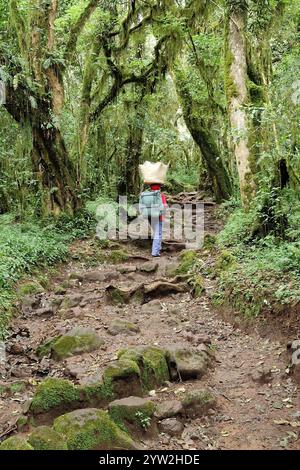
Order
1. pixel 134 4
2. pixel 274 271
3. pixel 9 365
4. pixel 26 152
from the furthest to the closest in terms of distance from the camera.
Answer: pixel 134 4
pixel 26 152
pixel 274 271
pixel 9 365

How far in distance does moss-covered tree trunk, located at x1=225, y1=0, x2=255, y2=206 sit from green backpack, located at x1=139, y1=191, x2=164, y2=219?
1.93 meters

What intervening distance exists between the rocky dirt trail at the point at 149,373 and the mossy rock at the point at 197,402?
0.04ft

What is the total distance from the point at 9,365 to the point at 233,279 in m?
3.68

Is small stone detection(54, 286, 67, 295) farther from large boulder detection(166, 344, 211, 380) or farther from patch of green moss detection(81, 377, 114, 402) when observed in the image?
patch of green moss detection(81, 377, 114, 402)

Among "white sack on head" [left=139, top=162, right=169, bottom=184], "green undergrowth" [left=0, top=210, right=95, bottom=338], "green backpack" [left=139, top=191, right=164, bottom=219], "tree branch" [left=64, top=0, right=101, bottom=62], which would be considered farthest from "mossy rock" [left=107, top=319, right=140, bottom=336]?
"tree branch" [left=64, top=0, right=101, bottom=62]

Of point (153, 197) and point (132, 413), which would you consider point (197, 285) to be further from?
point (132, 413)

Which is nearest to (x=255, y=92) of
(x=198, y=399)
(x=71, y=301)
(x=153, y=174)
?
(x=153, y=174)

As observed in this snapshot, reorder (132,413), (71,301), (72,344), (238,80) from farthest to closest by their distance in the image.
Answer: (238,80), (71,301), (72,344), (132,413)

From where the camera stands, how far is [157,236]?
38.1ft

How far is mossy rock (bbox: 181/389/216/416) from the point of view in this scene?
4.79 m

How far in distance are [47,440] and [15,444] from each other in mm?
259

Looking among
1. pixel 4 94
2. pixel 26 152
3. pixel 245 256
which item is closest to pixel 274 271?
pixel 245 256

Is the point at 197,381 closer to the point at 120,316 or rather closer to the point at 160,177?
the point at 120,316

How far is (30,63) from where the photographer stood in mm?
12539
